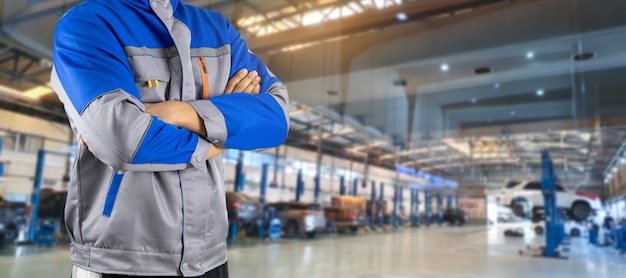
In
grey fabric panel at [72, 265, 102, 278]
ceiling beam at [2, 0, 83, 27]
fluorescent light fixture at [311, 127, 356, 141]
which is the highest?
ceiling beam at [2, 0, 83, 27]

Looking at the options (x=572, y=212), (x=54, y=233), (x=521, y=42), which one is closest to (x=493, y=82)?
(x=521, y=42)

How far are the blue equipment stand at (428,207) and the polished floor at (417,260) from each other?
0.20 meters

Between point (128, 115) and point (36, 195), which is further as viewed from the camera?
point (36, 195)

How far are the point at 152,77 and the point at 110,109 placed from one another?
0.12 meters

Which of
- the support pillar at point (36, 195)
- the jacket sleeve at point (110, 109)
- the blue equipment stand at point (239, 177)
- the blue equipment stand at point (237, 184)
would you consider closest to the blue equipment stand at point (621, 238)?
the jacket sleeve at point (110, 109)

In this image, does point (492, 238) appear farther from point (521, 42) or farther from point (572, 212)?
point (521, 42)

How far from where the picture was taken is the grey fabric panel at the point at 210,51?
0.65m

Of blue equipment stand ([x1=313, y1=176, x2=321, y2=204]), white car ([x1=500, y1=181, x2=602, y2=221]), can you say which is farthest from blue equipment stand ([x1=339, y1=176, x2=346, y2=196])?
white car ([x1=500, y1=181, x2=602, y2=221])

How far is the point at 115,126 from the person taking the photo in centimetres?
50

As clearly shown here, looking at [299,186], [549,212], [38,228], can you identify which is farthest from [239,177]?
[549,212]

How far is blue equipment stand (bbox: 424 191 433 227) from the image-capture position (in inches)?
265

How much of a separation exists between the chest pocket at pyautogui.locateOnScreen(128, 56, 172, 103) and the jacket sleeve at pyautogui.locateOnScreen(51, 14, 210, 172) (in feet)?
0.08

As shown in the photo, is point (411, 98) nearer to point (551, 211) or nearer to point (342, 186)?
point (342, 186)

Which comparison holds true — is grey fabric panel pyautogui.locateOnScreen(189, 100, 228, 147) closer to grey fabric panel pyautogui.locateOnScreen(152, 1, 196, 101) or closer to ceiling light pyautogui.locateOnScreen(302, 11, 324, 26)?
grey fabric panel pyautogui.locateOnScreen(152, 1, 196, 101)
